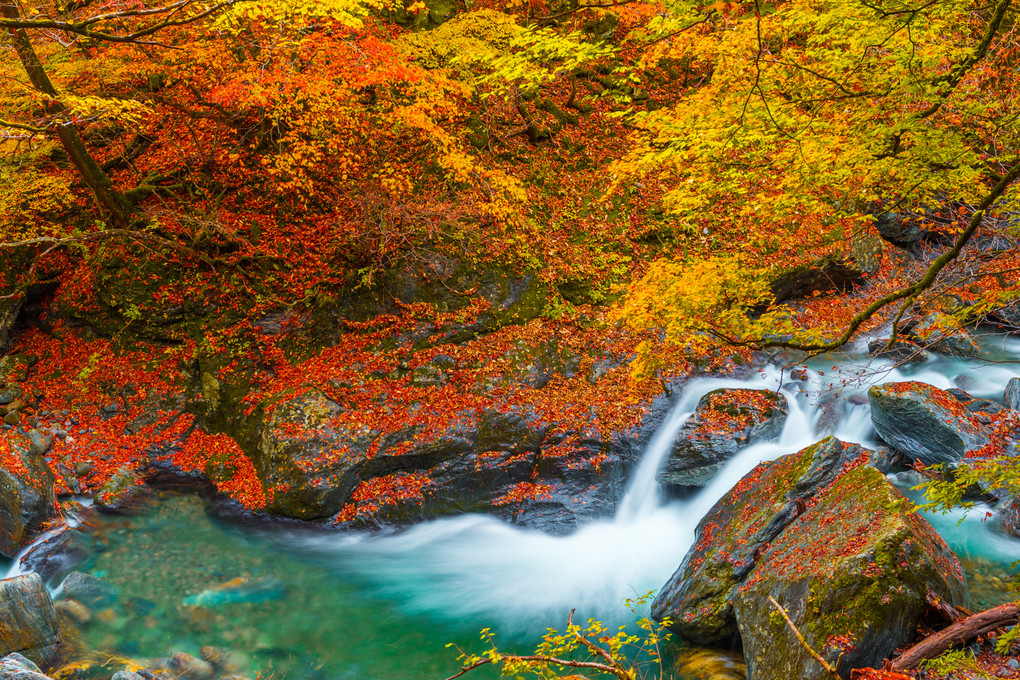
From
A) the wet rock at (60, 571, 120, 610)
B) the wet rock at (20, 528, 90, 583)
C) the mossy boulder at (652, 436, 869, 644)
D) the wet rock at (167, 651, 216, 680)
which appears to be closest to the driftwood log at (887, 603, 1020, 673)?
the mossy boulder at (652, 436, 869, 644)

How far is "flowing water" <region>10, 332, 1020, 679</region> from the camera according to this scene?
21.3 feet

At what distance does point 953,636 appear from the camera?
4.47m

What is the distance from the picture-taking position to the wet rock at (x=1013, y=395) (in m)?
8.58

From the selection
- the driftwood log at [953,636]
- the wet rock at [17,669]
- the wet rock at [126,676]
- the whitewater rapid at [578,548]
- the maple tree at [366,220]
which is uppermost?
the maple tree at [366,220]

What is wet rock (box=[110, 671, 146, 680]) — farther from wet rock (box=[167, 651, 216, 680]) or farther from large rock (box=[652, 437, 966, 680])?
large rock (box=[652, 437, 966, 680])

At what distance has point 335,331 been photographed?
10.1 metres

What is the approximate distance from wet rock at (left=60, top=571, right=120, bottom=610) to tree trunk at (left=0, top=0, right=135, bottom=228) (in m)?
5.60

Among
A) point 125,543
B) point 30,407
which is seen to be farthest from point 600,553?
point 30,407

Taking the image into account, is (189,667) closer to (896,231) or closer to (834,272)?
(834,272)

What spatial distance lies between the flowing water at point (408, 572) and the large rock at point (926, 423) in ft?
2.32

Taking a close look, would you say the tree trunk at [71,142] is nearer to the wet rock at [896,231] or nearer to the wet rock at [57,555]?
the wet rock at [57,555]

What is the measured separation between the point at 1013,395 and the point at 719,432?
4576mm

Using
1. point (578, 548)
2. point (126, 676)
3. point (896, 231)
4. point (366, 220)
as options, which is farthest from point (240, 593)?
point (896, 231)

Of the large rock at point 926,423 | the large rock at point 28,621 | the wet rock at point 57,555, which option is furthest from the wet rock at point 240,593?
the large rock at point 926,423
